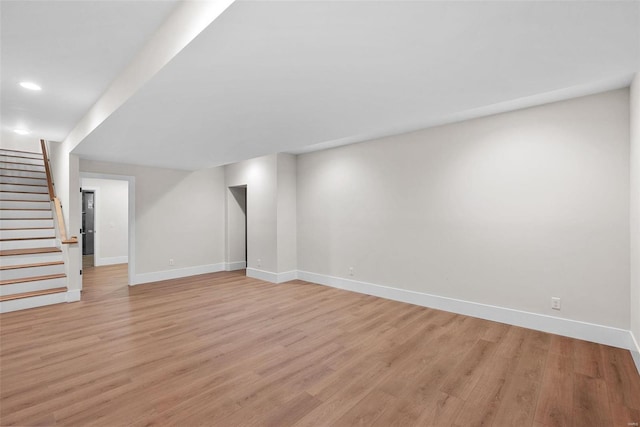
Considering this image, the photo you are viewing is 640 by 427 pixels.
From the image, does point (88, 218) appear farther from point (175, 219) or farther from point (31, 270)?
point (31, 270)


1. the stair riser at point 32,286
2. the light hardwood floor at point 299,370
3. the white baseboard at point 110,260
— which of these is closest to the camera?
the light hardwood floor at point 299,370

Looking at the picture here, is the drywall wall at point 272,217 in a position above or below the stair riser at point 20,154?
below

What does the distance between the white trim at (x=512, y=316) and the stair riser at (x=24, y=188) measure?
671 centimetres

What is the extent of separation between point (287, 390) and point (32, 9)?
120 inches

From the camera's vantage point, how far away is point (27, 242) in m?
4.82

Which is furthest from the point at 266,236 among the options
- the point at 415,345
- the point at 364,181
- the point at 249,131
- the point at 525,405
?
the point at 525,405

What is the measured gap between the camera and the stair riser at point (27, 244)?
4590 mm

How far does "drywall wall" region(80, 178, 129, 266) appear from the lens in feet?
25.1

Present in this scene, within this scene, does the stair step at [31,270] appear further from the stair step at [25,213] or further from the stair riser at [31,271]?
the stair step at [25,213]

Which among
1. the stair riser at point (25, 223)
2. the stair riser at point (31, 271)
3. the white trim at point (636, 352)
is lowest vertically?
the white trim at point (636, 352)

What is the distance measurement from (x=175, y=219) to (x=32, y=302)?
2.52 meters

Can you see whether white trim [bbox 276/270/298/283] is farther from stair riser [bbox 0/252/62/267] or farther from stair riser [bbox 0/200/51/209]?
stair riser [bbox 0/200/51/209]

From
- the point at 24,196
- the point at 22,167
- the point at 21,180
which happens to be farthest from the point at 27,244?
the point at 22,167

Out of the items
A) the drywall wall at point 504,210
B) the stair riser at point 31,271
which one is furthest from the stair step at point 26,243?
the drywall wall at point 504,210
